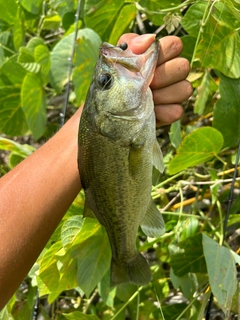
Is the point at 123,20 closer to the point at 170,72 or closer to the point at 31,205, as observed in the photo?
the point at 170,72

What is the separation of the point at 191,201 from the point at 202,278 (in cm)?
38

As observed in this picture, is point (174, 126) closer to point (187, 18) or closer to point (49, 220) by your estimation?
point (187, 18)

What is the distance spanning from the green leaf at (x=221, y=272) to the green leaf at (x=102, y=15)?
82 centimetres

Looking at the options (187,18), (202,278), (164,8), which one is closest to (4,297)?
(202,278)

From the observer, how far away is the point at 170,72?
1203mm

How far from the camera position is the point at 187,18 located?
1558 mm

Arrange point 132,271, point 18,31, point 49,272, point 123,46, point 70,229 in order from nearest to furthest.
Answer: point 123,46 < point 132,271 < point 70,229 < point 49,272 < point 18,31

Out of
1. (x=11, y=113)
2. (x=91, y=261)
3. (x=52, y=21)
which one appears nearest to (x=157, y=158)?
(x=91, y=261)

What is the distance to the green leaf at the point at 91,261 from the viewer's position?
1.60 m

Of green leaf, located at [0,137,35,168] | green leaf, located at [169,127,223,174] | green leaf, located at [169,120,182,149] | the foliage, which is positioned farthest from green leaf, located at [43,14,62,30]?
green leaf, located at [169,127,223,174]

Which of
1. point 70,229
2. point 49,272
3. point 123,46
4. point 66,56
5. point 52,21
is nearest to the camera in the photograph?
point 123,46

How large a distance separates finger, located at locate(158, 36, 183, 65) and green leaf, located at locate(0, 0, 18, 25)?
3.38 ft

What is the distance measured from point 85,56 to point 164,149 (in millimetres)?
568

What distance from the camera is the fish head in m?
1.12
